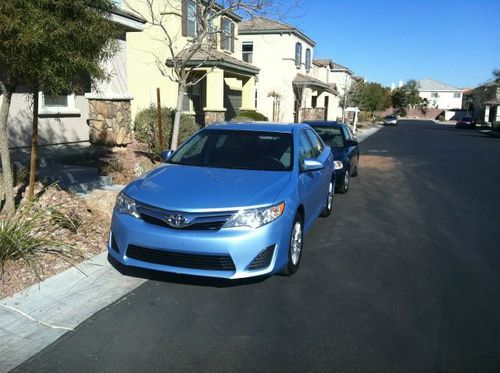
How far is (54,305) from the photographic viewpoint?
4.09 metres

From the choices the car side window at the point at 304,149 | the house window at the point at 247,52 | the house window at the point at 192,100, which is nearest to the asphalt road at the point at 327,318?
the car side window at the point at 304,149

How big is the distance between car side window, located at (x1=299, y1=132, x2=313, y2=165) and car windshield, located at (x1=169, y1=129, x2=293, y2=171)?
16 centimetres

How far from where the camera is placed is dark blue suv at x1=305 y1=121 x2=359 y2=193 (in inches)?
387

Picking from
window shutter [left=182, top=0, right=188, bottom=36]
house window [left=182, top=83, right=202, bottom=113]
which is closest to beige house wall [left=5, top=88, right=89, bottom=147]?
window shutter [left=182, top=0, right=188, bottom=36]

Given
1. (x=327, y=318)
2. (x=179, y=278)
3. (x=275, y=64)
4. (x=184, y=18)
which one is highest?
(x=184, y=18)

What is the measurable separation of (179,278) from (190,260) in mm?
371

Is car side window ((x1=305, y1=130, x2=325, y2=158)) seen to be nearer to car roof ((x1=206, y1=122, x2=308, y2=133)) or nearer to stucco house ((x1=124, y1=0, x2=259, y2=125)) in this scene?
car roof ((x1=206, y1=122, x2=308, y2=133))

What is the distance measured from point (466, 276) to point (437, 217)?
3.02 metres

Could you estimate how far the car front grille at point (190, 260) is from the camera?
13.4 feet

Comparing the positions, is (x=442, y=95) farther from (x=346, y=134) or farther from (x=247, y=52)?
A: (x=346, y=134)

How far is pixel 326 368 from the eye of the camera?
10.8 ft

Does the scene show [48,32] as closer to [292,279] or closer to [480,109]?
[292,279]

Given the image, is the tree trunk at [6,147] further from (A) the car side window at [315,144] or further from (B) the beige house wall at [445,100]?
(B) the beige house wall at [445,100]

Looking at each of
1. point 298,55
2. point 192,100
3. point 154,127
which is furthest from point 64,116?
point 298,55
